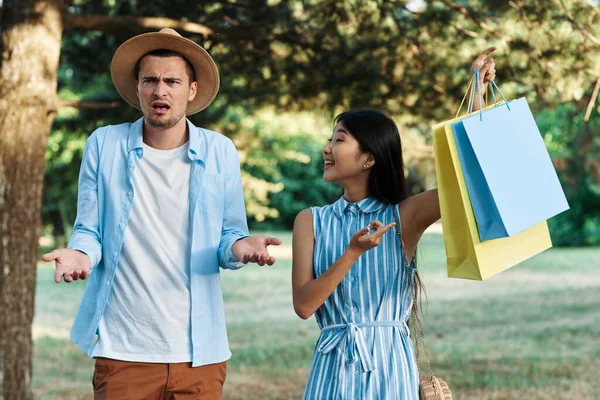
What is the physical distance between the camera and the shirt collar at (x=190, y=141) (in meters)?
2.86

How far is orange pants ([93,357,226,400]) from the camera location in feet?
8.95

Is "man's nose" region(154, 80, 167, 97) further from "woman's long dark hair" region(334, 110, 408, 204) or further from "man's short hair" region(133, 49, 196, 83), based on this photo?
"woman's long dark hair" region(334, 110, 408, 204)

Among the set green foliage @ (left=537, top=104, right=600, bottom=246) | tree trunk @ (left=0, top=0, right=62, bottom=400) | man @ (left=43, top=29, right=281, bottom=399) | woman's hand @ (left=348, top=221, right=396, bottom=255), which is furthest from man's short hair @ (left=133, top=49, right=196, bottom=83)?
green foliage @ (left=537, top=104, right=600, bottom=246)

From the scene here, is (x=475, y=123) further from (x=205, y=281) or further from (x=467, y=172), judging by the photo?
(x=205, y=281)

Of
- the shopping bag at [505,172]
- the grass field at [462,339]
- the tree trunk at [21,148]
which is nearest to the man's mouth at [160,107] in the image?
the shopping bag at [505,172]

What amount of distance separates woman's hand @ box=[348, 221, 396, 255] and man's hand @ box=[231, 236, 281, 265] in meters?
0.23

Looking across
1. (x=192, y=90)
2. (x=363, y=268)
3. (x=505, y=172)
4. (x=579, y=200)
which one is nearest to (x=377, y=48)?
(x=192, y=90)

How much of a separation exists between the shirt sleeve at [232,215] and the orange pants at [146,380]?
1.21ft

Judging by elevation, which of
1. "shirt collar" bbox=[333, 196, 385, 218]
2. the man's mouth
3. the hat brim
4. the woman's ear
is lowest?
"shirt collar" bbox=[333, 196, 385, 218]

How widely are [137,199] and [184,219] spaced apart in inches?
6.5

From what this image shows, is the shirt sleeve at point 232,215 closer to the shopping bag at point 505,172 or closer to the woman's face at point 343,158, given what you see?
the woman's face at point 343,158

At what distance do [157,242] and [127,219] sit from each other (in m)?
0.12

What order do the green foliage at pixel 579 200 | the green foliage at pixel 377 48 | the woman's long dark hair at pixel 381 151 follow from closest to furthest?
1. the woman's long dark hair at pixel 381 151
2. the green foliage at pixel 377 48
3. the green foliage at pixel 579 200

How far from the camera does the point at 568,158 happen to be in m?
23.2
